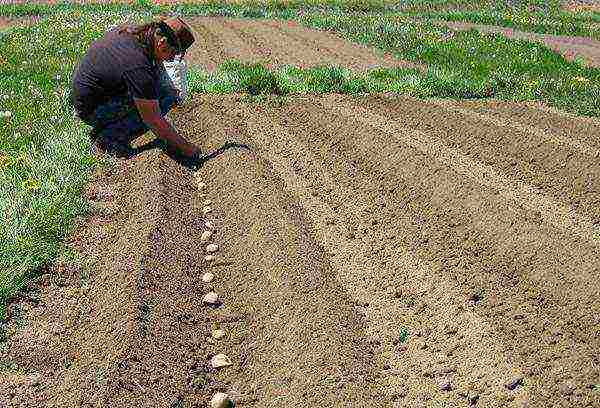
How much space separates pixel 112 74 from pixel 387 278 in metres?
3.03

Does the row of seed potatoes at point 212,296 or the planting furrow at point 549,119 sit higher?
the row of seed potatoes at point 212,296

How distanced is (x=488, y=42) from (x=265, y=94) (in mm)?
7481

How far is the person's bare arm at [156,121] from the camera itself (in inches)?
215

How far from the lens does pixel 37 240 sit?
173 inches

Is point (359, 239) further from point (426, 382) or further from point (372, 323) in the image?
point (426, 382)

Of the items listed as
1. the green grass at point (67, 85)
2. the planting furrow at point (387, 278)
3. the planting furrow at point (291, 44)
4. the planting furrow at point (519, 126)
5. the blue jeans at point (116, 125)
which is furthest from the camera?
the planting furrow at point (291, 44)

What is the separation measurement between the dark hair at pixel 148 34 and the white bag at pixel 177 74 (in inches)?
61.6

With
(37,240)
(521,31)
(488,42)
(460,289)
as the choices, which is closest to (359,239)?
(460,289)

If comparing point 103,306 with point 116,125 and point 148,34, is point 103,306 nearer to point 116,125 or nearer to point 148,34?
point 148,34

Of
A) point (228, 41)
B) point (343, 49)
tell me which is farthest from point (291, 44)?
point (228, 41)

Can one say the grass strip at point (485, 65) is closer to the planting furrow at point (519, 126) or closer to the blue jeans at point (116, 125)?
the planting furrow at point (519, 126)

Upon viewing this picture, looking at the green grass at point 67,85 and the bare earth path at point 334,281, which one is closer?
the bare earth path at point 334,281

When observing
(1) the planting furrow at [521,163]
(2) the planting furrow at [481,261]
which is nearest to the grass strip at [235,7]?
A: (1) the planting furrow at [521,163]

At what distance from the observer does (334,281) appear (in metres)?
4.17
